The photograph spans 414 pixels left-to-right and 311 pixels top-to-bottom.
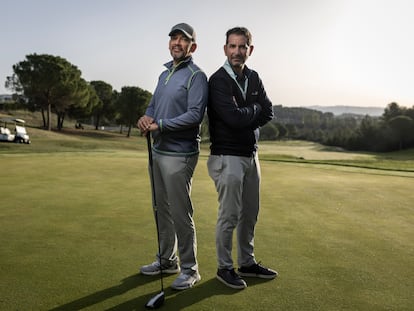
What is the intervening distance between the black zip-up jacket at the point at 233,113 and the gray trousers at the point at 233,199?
11cm

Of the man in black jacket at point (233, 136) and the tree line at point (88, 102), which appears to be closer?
the man in black jacket at point (233, 136)

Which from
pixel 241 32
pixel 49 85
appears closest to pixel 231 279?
pixel 241 32

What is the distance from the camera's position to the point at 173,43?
401 centimetres

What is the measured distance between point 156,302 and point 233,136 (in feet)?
5.63

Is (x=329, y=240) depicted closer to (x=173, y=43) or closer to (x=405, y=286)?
(x=405, y=286)

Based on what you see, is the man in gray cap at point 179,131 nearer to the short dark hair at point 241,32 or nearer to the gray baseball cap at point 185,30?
the gray baseball cap at point 185,30

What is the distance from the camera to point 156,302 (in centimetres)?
317

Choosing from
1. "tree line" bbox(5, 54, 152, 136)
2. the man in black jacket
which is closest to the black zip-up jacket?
the man in black jacket

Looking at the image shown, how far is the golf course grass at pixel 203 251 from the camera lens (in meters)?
3.30

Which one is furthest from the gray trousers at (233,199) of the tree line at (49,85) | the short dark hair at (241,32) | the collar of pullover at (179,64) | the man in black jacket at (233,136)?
the tree line at (49,85)

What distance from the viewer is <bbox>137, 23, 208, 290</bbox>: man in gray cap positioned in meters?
3.87

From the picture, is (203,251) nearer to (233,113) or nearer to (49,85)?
(233,113)

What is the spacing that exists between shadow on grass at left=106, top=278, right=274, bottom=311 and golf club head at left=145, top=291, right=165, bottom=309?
0.05 m

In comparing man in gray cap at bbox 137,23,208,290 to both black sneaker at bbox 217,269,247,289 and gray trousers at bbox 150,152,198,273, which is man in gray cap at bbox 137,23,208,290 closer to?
gray trousers at bbox 150,152,198,273
